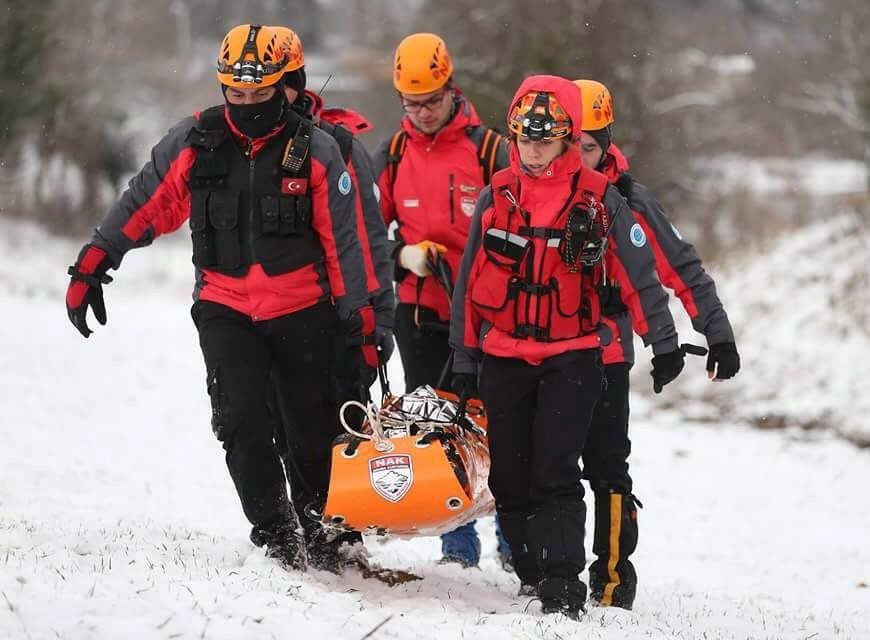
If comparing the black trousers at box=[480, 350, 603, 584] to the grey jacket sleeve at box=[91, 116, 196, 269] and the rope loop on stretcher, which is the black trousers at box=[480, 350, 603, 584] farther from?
the grey jacket sleeve at box=[91, 116, 196, 269]

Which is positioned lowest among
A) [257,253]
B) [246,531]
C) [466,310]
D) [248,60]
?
[246,531]

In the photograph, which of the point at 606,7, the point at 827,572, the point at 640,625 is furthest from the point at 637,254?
the point at 606,7

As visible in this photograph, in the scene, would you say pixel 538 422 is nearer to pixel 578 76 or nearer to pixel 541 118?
pixel 541 118

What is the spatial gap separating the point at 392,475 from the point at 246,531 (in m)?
3.07

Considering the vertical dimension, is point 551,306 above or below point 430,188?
below

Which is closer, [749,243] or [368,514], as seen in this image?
[368,514]

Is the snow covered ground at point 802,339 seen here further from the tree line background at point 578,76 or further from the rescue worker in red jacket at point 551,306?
the rescue worker in red jacket at point 551,306

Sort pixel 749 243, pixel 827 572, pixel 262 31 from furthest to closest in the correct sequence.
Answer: pixel 749 243, pixel 827 572, pixel 262 31

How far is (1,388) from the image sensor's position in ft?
41.9

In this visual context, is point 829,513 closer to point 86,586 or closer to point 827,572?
point 827,572

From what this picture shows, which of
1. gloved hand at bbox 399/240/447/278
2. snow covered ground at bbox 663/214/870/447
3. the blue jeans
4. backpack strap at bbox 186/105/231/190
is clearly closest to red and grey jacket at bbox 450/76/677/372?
gloved hand at bbox 399/240/447/278

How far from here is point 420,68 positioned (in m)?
6.70

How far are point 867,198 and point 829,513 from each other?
8275mm

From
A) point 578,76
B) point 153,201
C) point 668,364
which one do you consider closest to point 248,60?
point 153,201
